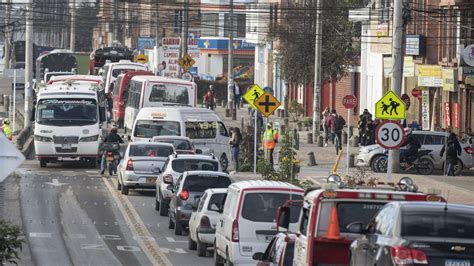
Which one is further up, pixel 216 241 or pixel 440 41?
pixel 440 41

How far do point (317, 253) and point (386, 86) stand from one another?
55.1 metres

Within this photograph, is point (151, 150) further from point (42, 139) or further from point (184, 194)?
point (184, 194)

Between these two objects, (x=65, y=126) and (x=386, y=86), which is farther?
(x=386, y=86)

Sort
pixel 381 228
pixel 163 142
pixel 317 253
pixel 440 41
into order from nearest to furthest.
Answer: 1. pixel 381 228
2. pixel 317 253
3. pixel 163 142
4. pixel 440 41

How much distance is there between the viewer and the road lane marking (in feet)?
86.4

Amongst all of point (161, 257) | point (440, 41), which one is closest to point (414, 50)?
point (440, 41)

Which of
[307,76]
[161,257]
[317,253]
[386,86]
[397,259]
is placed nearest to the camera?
[397,259]

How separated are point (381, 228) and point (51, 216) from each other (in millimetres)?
20411

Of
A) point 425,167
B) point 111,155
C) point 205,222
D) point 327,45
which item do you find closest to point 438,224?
point 205,222

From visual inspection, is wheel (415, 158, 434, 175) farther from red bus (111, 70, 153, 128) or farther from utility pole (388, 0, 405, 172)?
red bus (111, 70, 153, 128)

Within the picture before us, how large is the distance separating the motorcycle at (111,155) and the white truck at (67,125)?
2010 mm

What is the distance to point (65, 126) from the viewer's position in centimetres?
4678

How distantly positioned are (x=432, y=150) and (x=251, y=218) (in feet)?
87.9

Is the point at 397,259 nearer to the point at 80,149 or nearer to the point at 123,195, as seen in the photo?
the point at 123,195
